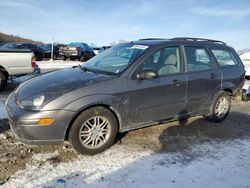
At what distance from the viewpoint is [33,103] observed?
3.87 meters

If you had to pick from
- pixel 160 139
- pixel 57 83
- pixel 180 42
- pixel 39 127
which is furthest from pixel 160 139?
pixel 39 127

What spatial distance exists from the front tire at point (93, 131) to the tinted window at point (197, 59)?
1882 millimetres

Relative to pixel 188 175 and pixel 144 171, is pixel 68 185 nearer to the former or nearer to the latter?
pixel 144 171

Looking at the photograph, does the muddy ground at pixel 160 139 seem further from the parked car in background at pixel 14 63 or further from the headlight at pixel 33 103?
the parked car in background at pixel 14 63

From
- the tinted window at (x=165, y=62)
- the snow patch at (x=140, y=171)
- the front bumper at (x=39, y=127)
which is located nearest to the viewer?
the snow patch at (x=140, y=171)

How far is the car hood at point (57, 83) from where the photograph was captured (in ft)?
13.0

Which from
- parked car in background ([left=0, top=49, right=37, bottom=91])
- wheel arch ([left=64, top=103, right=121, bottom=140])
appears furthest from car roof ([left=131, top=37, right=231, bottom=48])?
parked car in background ([left=0, top=49, right=37, bottom=91])

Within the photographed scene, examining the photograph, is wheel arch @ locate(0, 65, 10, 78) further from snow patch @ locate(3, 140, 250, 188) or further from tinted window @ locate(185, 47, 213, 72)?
tinted window @ locate(185, 47, 213, 72)

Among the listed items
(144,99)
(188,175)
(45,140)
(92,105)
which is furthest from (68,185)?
(144,99)

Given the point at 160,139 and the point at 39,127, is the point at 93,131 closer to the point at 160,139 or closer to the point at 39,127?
the point at 39,127

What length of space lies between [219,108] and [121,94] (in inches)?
104

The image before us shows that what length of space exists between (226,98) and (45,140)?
12.8 feet

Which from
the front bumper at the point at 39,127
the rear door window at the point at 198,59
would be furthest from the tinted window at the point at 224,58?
the front bumper at the point at 39,127

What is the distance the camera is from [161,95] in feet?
15.6
